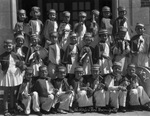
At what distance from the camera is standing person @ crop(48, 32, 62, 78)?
806cm

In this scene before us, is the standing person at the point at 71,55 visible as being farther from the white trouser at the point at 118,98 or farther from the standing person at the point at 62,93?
the white trouser at the point at 118,98

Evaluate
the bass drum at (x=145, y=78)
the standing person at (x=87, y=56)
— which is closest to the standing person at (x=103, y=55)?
the standing person at (x=87, y=56)

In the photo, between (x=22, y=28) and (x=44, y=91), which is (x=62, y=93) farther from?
(x=22, y=28)

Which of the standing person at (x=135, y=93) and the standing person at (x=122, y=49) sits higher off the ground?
the standing person at (x=122, y=49)

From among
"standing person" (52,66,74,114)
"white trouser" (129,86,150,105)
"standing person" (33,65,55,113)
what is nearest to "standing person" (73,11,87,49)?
"standing person" (52,66,74,114)

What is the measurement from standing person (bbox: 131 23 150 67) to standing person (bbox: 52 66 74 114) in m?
1.71

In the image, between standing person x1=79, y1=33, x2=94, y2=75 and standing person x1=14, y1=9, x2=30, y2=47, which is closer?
standing person x1=79, y1=33, x2=94, y2=75

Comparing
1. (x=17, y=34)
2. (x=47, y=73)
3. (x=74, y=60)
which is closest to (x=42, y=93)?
(x=47, y=73)

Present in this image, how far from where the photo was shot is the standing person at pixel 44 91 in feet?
25.2

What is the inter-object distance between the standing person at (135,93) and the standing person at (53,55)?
1.61m

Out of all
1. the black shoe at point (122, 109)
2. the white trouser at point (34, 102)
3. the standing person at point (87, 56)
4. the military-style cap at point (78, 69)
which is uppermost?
the standing person at point (87, 56)

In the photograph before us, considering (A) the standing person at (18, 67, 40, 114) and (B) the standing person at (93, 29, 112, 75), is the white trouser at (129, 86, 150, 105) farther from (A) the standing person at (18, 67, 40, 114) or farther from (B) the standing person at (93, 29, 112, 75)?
(A) the standing person at (18, 67, 40, 114)

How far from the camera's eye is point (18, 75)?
774 centimetres

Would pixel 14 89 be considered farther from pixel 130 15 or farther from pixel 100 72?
pixel 130 15
